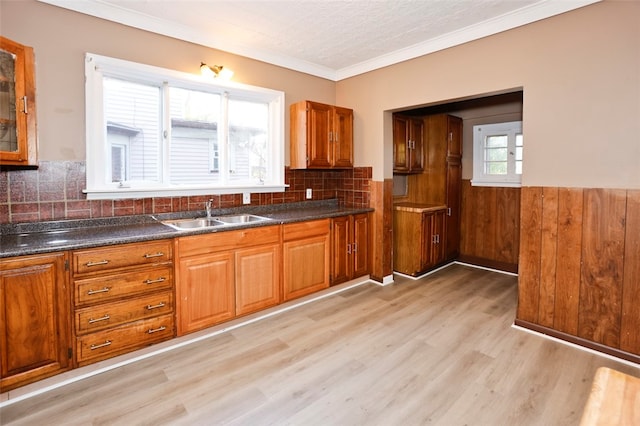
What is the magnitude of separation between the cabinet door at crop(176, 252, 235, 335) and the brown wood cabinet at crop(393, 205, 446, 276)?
2.43 metres

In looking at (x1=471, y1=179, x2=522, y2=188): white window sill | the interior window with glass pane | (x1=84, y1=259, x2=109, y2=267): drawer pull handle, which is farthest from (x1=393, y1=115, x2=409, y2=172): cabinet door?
(x1=84, y1=259, x2=109, y2=267): drawer pull handle

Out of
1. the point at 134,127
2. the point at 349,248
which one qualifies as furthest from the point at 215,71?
the point at 349,248

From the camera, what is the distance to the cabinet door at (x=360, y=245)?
3.93 m

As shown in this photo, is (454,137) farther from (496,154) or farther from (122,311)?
(122,311)

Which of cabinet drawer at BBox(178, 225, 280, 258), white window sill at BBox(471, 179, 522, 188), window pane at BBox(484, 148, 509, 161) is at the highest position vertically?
window pane at BBox(484, 148, 509, 161)

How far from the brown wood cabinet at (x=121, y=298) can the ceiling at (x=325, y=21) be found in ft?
6.23

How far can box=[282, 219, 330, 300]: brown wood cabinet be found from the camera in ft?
10.8

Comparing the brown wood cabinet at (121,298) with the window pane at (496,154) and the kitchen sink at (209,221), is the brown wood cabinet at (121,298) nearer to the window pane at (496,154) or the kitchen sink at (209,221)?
the kitchen sink at (209,221)

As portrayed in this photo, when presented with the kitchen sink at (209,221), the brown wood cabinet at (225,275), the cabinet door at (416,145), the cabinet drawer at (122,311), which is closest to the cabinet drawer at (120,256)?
the brown wood cabinet at (225,275)

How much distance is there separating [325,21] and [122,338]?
2.97 metres

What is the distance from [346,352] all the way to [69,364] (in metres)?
1.84

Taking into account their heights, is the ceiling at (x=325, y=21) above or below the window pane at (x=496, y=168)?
above

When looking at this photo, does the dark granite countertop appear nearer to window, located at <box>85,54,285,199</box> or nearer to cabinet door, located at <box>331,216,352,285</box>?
window, located at <box>85,54,285,199</box>

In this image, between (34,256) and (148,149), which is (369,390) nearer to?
(34,256)
